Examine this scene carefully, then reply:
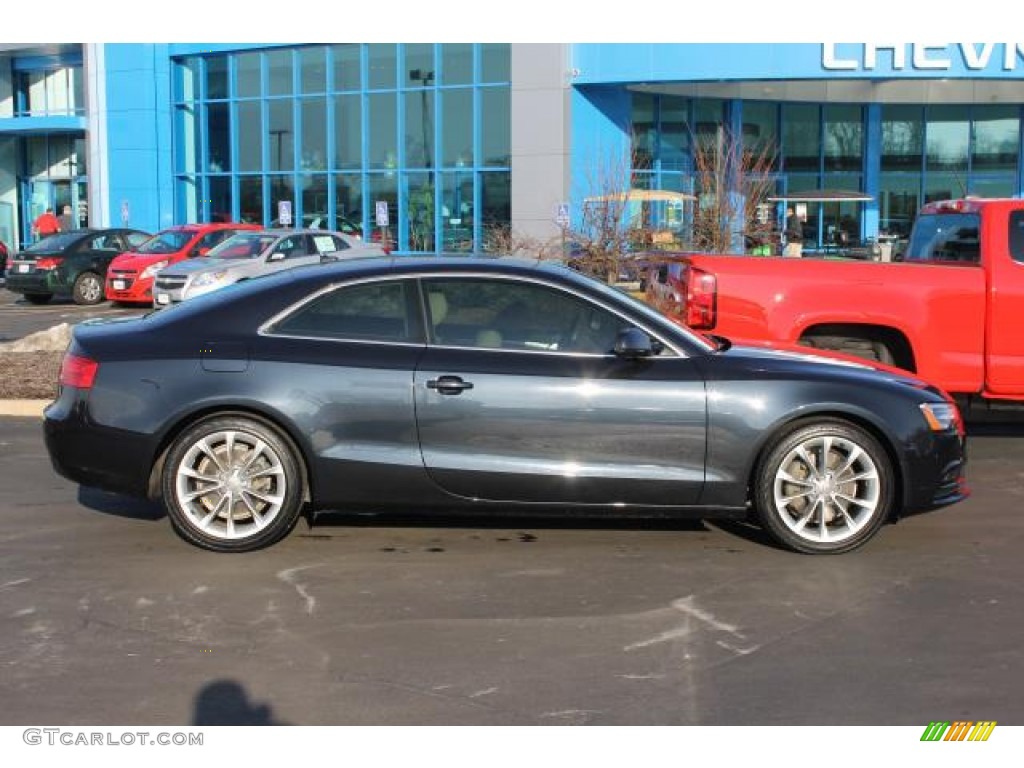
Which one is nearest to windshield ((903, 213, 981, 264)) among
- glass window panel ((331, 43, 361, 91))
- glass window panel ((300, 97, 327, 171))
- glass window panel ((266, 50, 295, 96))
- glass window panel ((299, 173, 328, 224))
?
glass window panel ((331, 43, 361, 91))

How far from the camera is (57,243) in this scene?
23.7 meters

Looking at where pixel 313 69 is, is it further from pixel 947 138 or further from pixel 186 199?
pixel 947 138

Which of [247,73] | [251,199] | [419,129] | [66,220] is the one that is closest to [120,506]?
[419,129]

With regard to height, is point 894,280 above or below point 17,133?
below

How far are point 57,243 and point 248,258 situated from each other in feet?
20.9

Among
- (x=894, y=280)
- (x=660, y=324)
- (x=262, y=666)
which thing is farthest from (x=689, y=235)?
(x=262, y=666)

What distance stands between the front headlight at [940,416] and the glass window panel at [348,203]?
90.5ft

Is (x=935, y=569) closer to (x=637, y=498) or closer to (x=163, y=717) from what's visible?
(x=637, y=498)

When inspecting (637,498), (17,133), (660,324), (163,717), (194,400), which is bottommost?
(163,717)

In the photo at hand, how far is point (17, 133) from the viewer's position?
4044 centimetres

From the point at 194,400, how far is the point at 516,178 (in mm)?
24411

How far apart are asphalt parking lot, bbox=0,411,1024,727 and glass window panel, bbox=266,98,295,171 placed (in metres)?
28.0

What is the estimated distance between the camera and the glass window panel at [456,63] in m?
30.4

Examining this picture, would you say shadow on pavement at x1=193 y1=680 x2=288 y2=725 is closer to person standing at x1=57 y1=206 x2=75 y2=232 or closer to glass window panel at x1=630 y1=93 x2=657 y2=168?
glass window panel at x1=630 y1=93 x2=657 y2=168
